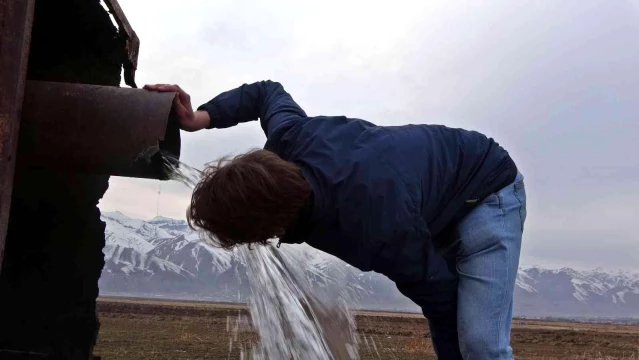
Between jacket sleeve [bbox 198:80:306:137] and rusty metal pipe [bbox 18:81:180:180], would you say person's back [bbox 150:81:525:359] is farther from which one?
rusty metal pipe [bbox 18:81:180:180]

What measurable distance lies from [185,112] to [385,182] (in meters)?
1.04

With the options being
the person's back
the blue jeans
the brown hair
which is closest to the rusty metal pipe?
the person's back

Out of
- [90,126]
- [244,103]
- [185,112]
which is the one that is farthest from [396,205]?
[90,126]

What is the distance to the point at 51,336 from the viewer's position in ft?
11.9

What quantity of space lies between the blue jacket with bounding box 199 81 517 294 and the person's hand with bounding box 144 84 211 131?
0.30 metres

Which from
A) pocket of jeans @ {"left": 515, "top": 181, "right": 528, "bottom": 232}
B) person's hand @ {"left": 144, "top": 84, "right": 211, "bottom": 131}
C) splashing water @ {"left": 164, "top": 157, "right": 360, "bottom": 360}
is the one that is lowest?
splashing water @ {"left": 164, "top": 157, "right": 360, "bottom": 360}

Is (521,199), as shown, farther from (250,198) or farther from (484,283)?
(250,198)

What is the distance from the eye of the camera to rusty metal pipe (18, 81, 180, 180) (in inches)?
102

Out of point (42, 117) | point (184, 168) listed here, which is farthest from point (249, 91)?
point (42, 117)

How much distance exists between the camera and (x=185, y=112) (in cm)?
274

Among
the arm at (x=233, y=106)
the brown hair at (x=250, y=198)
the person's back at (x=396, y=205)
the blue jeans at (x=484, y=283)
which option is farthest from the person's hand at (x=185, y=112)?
the blue jeans at (x=484, y=283)

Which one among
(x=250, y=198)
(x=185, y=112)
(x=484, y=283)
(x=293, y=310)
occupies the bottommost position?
(x=293, y=310)

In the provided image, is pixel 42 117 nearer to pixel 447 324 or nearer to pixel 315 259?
pixel 315 259

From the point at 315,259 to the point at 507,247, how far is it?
1368 mm
